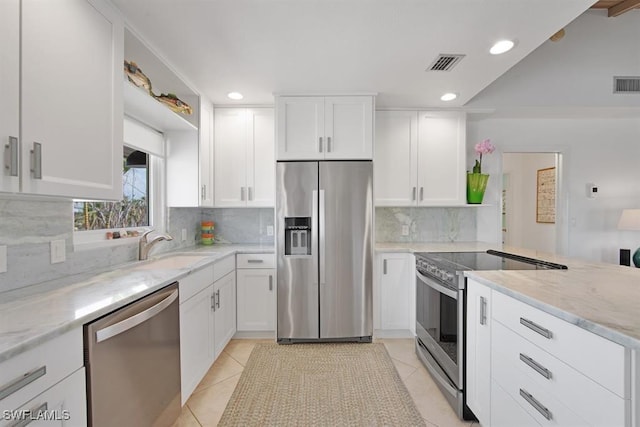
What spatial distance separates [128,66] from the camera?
183cm

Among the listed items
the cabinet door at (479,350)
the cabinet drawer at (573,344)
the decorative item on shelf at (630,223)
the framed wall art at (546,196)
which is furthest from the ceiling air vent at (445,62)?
the framed wall art at (546,196)

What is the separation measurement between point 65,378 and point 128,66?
1673mm

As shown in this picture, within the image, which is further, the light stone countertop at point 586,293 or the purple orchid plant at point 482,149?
the purple orchid plant at point 482,149

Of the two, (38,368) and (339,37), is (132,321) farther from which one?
(339,37)

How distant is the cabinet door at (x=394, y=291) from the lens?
3.00m

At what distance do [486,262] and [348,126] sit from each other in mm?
1632

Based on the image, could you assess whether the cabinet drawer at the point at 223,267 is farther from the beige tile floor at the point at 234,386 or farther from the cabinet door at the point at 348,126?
the cabinet door at the point at 348,126

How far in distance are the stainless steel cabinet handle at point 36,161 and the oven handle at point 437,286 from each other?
2.15 meters

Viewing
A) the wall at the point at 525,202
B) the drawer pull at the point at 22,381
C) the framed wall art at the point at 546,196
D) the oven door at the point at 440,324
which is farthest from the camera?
the wall at the point at 525,202

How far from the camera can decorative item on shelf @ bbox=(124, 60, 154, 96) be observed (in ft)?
5.95

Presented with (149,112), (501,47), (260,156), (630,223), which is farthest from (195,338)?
(630,223)

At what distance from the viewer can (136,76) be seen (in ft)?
6.14

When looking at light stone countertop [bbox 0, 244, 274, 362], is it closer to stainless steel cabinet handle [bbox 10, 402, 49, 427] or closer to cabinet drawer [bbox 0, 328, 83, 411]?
cabinet drawer [bbox 0, 328, 83, 411]

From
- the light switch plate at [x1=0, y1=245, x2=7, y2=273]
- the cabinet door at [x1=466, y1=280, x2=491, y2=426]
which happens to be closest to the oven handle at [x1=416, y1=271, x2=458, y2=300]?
the cabinet door at [x1=466, y1=280, x2=491, y2=426]
